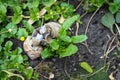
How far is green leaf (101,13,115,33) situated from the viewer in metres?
2.35

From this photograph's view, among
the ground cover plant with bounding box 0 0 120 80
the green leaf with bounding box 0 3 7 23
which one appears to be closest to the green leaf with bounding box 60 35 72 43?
the ground cover plant with bounding box 0 0 120 80

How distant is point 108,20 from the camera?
2365mm

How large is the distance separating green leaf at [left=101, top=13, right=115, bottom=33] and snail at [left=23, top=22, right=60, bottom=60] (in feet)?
1.09

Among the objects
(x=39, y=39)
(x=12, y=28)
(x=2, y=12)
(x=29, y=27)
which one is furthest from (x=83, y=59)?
(x=2, y=12)

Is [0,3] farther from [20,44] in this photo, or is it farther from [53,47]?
[53,47]

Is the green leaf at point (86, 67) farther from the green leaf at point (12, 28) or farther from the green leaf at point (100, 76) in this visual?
the green leaf at point (12, 28)

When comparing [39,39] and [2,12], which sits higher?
[2,12]

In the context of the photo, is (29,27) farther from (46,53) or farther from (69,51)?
(69,51)

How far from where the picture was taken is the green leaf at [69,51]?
2.22 m

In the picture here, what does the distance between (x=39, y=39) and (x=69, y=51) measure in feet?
0.70

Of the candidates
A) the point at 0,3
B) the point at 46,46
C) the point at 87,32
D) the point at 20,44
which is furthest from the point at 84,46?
the point at 0,3

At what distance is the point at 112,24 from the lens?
2352 millimetres

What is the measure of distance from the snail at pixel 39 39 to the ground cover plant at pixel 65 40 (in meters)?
0.04

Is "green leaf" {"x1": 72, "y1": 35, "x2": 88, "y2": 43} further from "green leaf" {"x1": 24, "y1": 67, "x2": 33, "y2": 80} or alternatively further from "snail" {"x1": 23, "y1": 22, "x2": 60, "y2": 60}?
"green leaf" {"x1": 24, "y1": 67, "x2": 33, "y2": 80}
